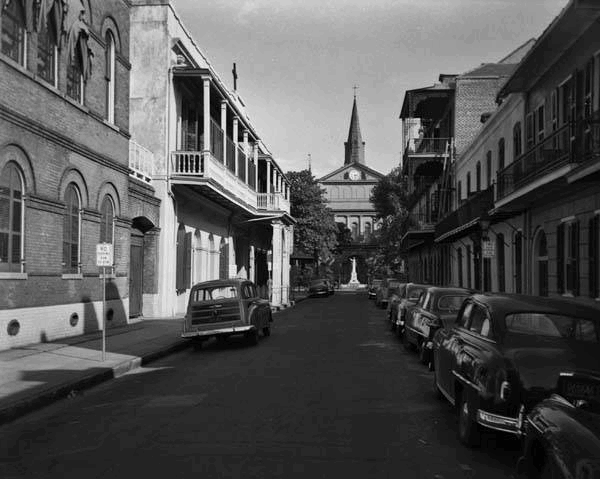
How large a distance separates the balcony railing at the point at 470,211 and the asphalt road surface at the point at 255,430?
1133cm

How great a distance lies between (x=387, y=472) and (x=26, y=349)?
9667 mm

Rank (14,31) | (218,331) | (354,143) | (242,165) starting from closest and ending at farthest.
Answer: (14,31) → (218,331) → (242,165) → (354,143)

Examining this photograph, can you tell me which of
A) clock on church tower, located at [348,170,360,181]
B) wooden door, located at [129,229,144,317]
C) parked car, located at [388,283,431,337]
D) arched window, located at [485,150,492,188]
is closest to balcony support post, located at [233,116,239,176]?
wooden door, located at [129,229,144,317]

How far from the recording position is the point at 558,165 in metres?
14.5

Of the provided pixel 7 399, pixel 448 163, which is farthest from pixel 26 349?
pixel 448 163

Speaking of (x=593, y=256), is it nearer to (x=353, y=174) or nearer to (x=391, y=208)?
(x=391, y=208)

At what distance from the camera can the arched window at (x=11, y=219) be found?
12891mm

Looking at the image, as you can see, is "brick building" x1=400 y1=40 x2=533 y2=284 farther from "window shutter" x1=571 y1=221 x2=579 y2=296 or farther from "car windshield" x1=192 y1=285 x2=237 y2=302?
"car windshield" x1=192 y1=285 x2=237 y2=302

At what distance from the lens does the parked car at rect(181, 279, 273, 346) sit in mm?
15547

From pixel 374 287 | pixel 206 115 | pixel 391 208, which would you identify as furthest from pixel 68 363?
pixel 391 208

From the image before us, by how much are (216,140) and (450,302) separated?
15858 millimetres

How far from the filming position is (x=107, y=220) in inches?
712

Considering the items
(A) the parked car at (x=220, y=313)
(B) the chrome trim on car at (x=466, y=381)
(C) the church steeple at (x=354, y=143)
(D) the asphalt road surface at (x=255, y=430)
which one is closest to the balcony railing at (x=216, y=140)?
(A) the parked car at (x=220, y=313)

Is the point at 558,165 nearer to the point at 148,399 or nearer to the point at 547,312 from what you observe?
the point at 547,312
